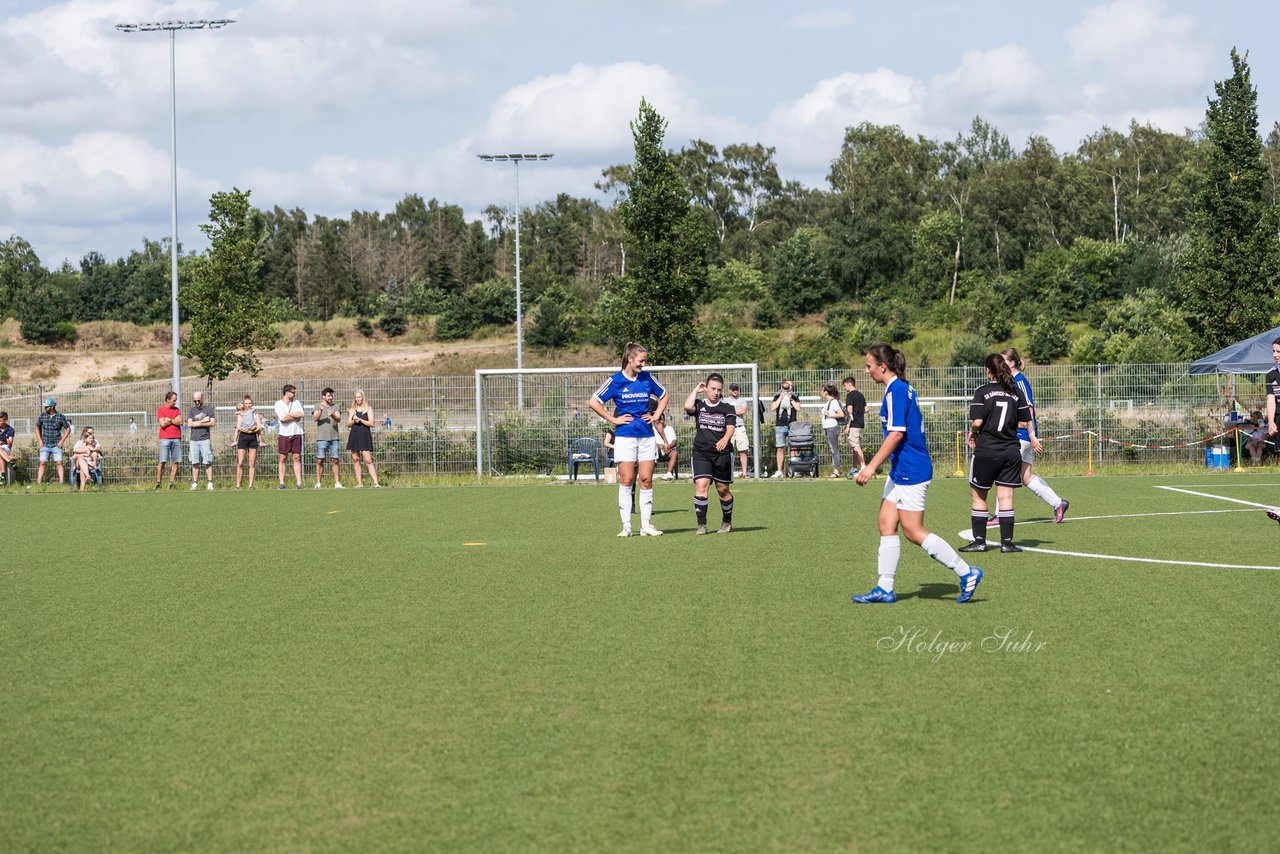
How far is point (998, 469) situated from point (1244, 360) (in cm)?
1671

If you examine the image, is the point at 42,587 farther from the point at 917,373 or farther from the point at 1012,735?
the point at 917,373

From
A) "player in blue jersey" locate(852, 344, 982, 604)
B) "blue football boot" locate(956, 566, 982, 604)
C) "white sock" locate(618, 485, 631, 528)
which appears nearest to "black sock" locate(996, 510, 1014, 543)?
"player in blue jersey" locate(852, 344, 982, 604)

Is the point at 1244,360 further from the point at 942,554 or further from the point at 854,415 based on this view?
the point at 942,554

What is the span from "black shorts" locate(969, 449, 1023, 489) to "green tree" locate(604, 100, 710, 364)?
2109cm

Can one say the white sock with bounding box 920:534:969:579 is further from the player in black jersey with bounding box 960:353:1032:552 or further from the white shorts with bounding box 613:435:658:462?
the white shorts with bounding box 613:435:658:462

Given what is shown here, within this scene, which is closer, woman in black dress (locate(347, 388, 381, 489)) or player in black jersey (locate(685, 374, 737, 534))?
player in black jersey (locate(685, 374, 737, 534))

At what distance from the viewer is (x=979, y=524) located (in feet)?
41.1

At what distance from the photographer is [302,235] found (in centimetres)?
12700

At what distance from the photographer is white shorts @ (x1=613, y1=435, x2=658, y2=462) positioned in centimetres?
1434

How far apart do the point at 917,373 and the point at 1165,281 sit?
141 ft

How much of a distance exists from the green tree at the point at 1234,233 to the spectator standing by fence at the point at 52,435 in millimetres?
26159

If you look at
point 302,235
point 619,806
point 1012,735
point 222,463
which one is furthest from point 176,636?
point 302,235

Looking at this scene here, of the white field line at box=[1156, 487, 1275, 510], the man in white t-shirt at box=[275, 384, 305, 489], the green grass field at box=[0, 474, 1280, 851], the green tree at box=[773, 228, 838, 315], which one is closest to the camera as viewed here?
the green grass field at box=[0, 474, 1280, 851]

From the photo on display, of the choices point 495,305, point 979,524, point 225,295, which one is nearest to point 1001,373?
point 979,524
